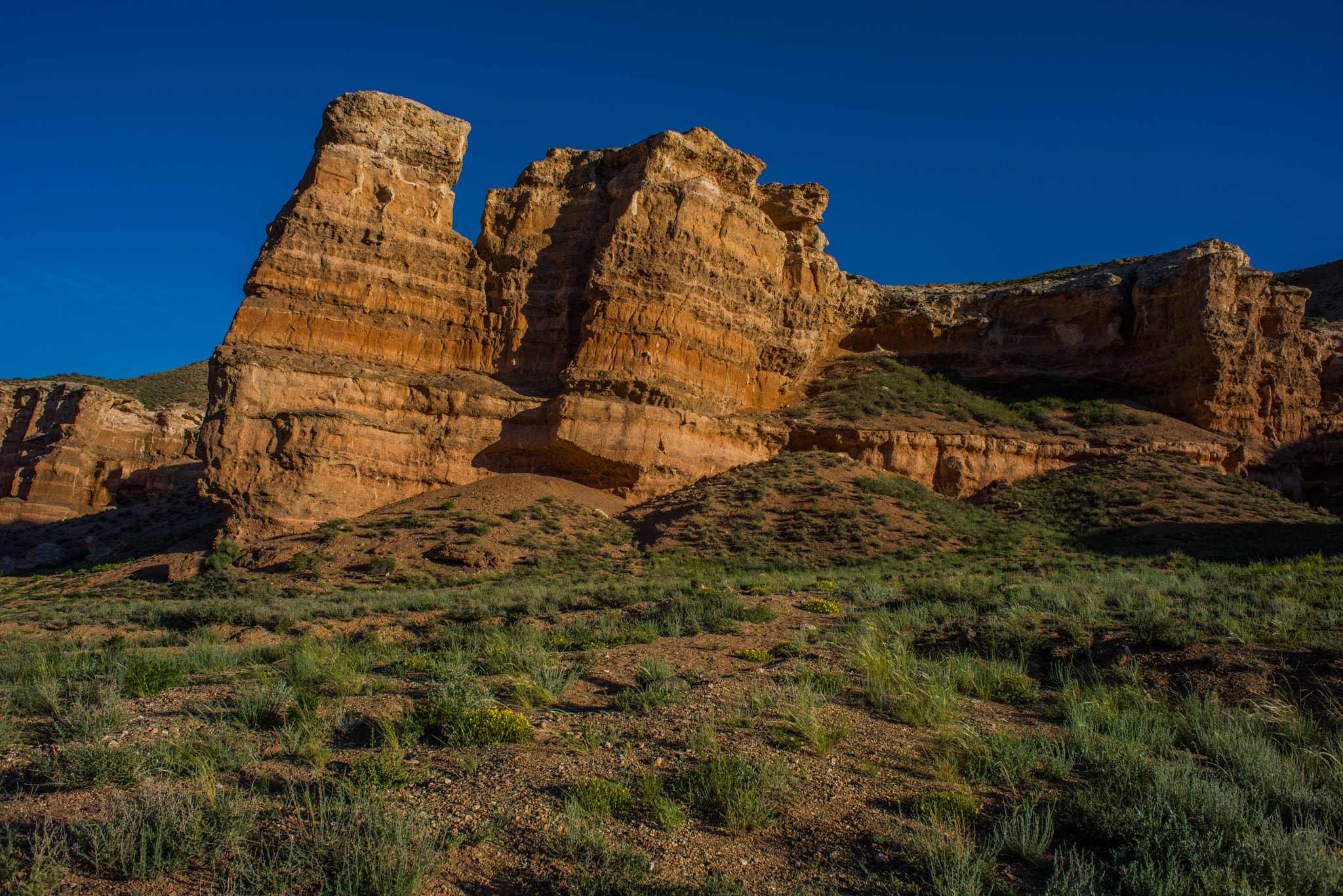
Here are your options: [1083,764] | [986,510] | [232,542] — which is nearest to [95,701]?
[1083,764]

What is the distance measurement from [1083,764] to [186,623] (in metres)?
16.3

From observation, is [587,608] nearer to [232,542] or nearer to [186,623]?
[186,623]

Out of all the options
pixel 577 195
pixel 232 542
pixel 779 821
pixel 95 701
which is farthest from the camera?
pixel 577 195

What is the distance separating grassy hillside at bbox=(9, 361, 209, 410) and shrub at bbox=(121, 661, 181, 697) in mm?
61746

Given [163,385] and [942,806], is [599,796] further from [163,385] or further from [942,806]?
[163,385]

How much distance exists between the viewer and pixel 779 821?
474 cm

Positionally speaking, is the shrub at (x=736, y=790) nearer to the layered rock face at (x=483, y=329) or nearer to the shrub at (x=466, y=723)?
the shrub at (x=466, y=723)

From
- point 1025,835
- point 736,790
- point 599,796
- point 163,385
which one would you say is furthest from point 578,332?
point 163,385

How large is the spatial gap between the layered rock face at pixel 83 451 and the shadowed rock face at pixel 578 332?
56.0 feet

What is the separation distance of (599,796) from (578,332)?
28.2 metres

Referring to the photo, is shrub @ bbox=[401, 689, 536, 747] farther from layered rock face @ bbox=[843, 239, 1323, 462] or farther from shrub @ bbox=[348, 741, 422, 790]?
layered rock face @ bbox=[843, 239, 1323, 462]

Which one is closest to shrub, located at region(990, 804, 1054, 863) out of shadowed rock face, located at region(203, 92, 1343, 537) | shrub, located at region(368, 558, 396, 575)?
shrub, located at region(368, 558, 396, 575)

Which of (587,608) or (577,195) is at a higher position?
(577,195)

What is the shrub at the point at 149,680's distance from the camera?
Answer: 7.74 meters
